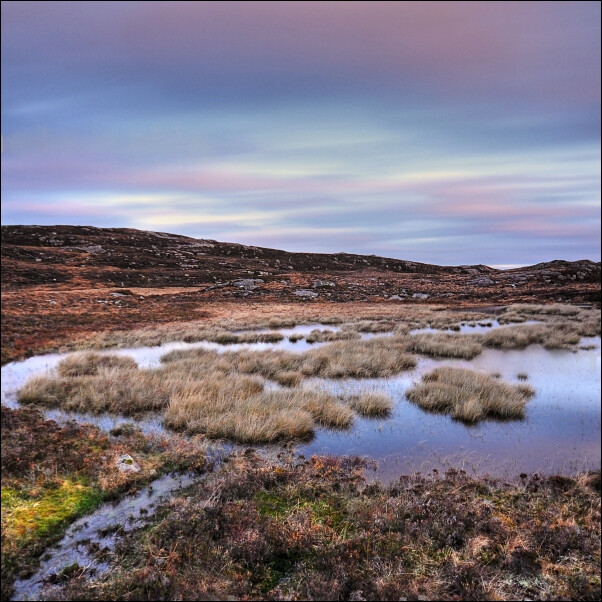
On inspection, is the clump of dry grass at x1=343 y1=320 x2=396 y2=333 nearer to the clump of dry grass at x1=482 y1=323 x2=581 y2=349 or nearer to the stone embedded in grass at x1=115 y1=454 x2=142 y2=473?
the clump of dry grass at x1=482 y1=323 x2=581 y2=349

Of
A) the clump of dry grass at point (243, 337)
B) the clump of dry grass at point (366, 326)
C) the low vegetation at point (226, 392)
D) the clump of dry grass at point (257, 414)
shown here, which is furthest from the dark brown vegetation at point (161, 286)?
the clump of dry grass at point (243, 337)

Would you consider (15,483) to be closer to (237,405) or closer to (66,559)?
(66,559)

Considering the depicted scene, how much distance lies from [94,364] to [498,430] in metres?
11.2

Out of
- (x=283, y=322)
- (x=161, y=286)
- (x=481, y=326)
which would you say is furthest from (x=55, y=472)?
(x=283, y=322)

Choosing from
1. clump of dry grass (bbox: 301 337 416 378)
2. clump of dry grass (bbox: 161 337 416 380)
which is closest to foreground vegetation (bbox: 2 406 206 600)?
clump of dry grass (bbox: 161 337 416 380)

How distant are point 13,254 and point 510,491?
8019 millimetres

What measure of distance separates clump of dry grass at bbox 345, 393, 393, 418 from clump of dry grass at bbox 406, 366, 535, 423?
87 centimetres

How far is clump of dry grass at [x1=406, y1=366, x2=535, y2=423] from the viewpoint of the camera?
29.2 ft

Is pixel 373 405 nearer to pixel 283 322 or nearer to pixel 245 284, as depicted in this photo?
pixel 245 284

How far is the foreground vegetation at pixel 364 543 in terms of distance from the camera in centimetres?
449

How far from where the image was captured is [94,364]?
1191 centimetres

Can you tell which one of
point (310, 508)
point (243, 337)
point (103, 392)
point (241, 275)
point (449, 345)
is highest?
point (241, 275)

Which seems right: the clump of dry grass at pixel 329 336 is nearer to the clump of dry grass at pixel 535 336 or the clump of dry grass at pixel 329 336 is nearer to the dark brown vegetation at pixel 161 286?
→ the dark brown vegetation at pixel 161 286

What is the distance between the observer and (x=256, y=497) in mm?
6562
